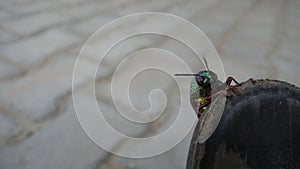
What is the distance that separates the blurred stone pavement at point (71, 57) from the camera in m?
1.14

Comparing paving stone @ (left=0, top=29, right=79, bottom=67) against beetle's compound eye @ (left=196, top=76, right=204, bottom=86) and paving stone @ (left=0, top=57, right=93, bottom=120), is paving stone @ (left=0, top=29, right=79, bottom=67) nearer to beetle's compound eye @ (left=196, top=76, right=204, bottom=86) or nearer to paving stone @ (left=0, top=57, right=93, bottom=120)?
paving stone @ (left=0, top=57, right=93, bottom=120)

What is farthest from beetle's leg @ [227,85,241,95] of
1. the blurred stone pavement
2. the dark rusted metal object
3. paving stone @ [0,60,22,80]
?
paving stone @ [0,60,22,80]

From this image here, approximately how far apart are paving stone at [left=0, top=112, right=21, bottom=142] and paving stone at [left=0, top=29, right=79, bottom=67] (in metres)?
0.39

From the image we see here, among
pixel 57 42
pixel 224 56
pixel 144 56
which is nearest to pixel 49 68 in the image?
pixel 57 42

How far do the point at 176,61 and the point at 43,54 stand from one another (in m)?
0.58

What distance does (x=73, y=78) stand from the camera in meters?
1.52

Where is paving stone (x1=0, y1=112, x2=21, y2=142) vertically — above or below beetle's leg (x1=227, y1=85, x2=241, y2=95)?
above

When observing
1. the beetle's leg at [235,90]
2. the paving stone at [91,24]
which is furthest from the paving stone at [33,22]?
the beetle's leg at [235,90]

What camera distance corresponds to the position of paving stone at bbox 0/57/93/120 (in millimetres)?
1310

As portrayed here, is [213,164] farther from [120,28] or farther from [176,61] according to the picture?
[120,28]

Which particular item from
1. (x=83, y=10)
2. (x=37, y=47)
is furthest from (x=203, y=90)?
(x=83, y=10)

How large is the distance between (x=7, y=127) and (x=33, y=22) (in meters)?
0.91

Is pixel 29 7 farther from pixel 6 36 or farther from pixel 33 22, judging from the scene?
pixel 6 36

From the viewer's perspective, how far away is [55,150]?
44.9 inches
